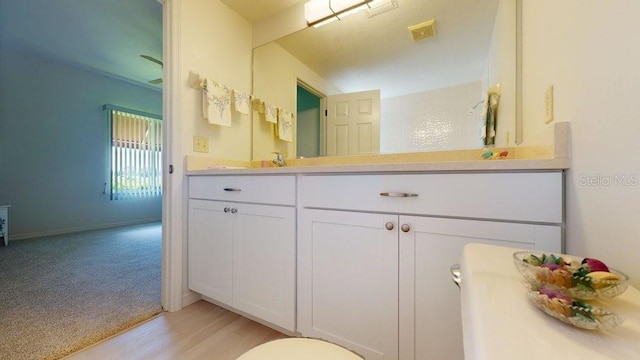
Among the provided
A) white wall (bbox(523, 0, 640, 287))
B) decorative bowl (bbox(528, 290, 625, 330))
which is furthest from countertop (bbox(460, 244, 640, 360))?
white wall (bbox(523, 0, 640, 287))

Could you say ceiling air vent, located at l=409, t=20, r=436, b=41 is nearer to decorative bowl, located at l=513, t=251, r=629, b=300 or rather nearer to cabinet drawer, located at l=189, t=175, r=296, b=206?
cabinet drawer, located at l=189, t=175, r=296, b=206

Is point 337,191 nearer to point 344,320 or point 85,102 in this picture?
point 344,320

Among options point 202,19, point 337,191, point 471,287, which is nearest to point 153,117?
point 202,19

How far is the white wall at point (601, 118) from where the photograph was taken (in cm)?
47

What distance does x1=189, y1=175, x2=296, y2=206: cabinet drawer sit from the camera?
118cm

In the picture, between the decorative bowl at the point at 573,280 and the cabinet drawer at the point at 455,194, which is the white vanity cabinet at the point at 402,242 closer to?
the cabinet drawer at the point at 455,194

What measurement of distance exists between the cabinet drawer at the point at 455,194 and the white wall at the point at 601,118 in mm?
59

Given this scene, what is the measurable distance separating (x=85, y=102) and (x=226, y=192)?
3.91 metres

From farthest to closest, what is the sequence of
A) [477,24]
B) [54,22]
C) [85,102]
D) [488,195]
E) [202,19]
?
[85,102] → [54,22] → [202,19] → [477,24] → [488,195]

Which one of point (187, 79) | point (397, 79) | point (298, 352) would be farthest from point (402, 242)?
point (187, 79)

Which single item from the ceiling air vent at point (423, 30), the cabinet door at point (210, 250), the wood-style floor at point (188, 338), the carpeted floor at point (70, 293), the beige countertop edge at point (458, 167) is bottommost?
the wood-style floor at point (188, 338)

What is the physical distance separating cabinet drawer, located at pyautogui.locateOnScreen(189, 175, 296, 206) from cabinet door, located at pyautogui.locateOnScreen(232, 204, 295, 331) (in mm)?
43

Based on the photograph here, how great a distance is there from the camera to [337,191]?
1.04 metres

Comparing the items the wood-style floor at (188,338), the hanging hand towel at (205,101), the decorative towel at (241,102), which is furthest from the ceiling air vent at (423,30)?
the wood-style floor at (188,338)
